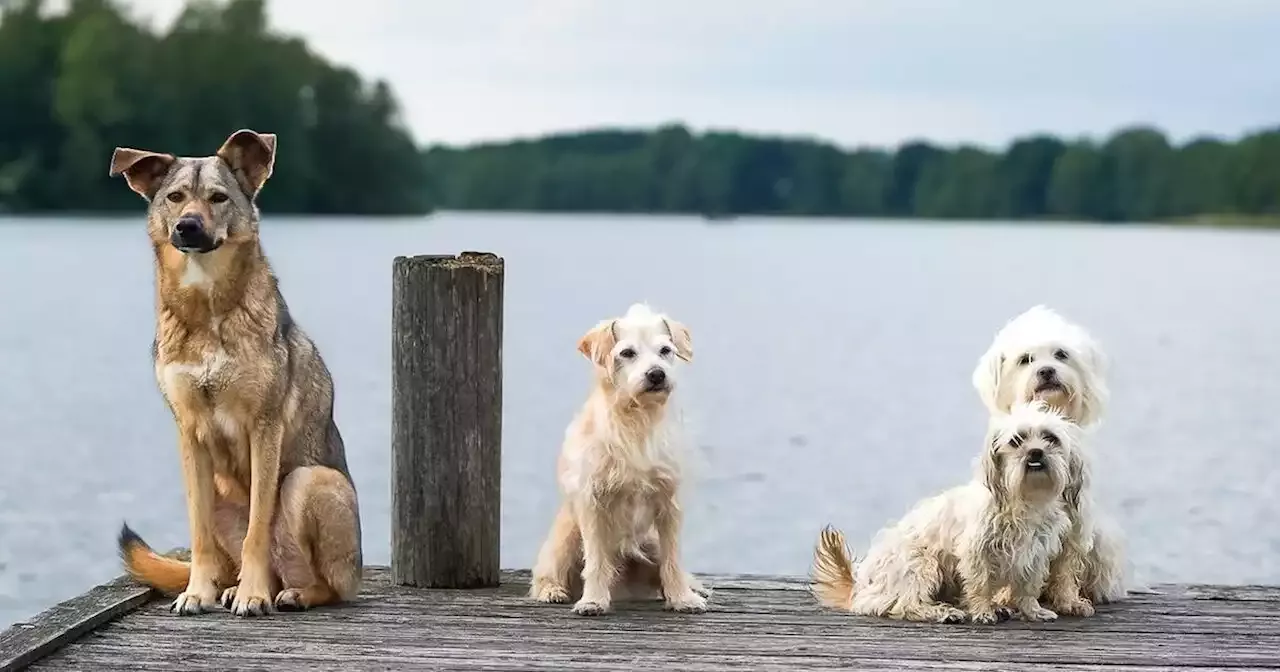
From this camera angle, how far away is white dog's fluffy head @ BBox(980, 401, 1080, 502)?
5.64 m

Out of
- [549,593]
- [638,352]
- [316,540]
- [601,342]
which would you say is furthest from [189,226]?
[549,593]

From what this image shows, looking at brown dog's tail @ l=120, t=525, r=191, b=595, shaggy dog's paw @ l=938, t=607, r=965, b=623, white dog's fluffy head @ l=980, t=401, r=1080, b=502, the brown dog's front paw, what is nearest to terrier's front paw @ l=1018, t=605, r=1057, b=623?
shaggy dog's paw @ l=938, t=607, r=965, b=623

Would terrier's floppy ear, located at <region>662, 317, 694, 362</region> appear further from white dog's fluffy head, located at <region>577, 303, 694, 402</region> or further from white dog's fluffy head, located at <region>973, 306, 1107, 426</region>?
white dog's fluffy head, located at <region>973, 306, 1107, 426</region>

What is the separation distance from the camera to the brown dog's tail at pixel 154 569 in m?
5.95

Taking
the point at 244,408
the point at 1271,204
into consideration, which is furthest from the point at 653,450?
the point at 1271,204

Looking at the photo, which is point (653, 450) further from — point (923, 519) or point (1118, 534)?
point (1118, 534)

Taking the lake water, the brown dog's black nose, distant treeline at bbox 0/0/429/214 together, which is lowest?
the lake water

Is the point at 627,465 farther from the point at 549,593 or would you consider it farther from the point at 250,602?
the point at 250,602

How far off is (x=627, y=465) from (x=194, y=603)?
156 cm

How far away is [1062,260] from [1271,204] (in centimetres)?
1631

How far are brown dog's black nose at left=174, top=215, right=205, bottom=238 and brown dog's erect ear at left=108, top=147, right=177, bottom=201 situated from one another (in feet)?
0.87

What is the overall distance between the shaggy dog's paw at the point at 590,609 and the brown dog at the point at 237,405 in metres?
0.81

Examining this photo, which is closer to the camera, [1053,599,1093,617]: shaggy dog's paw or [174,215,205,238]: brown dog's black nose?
[174,215,205,238]: brown dog's black nose

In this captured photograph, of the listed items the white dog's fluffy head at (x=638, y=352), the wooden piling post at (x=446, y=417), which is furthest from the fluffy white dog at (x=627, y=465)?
the wooden piling post at (x=446, y=417)
